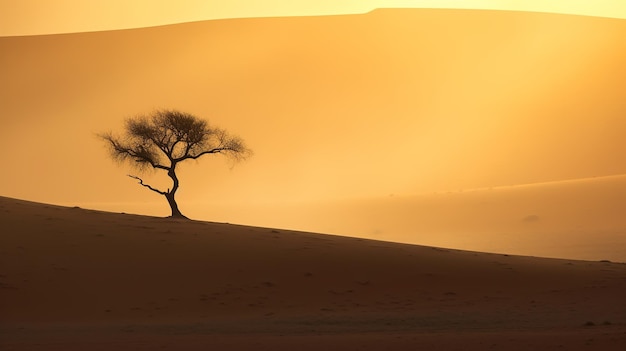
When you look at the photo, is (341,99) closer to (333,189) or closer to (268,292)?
(333,189)

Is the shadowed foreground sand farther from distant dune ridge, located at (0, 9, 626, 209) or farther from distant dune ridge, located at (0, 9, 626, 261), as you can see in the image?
distant dune ridge, located at (0, 9, 626, 209)

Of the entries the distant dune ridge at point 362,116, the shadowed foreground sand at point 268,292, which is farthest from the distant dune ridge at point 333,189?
the distant dune ridge at point 362,116

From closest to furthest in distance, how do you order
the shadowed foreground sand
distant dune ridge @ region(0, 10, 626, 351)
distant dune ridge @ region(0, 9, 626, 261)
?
the shadowed foreground sand
distant dune ridge @ region(0, 10, 626, 351)
distant dune ridge @ region(0, 9, 626, 261)

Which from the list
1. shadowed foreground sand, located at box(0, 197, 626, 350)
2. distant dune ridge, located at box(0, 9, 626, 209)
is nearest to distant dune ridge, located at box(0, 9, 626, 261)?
distant dune ridge, located at box(0, 9, 626, 209)

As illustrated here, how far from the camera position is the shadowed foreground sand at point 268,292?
558 inches

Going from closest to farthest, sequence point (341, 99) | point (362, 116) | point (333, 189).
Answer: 1. point (333, 189)
2. point (362, 116)
3. point (341, 99)

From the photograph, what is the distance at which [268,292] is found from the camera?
19453 millimetres

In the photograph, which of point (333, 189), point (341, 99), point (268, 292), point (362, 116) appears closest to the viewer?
point (268, 292)

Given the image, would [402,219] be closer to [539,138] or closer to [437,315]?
[539,138]

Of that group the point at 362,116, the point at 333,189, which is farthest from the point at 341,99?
the point at 333,189

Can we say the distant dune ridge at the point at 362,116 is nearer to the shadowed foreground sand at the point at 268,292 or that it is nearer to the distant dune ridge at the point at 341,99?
the distant dune ridge at the point at 341,99

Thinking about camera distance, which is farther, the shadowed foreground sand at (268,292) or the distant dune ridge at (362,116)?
the distant dune ridge at (362,116)

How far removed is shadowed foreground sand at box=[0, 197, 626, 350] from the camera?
1417 cm

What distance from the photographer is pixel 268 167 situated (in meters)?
62.7
